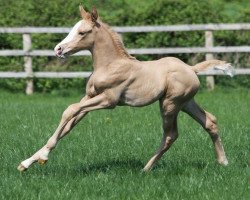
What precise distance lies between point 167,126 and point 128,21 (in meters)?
11.6

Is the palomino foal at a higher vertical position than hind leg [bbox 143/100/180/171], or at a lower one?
higher

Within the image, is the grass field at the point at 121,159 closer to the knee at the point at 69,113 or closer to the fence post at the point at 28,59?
the knee at the point at 69,113

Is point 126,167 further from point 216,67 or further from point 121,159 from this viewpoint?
point 216,67

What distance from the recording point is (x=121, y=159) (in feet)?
30.0

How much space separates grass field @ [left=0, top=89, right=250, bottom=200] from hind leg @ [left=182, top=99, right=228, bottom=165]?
4.9 inches

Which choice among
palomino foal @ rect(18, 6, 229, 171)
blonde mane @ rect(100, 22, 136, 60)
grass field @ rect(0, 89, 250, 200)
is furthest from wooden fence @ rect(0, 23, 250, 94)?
blonde mane @ rect(100, 22, 136, 60)

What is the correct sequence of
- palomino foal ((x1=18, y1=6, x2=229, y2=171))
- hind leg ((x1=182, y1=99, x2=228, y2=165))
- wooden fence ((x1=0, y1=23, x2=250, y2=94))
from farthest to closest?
wooden fence ((x1=0, y1=23, x2=250, y2=94)) < hind leg ((x1=182, y1=99, x2=228, y2=165)) < palomino foal ((x1=18, y1=6, x2=229, y2=171))

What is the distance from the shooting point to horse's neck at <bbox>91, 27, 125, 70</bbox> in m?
8.11

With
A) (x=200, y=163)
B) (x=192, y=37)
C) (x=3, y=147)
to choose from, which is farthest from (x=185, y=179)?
(x=192, y=37)

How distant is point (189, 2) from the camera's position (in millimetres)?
19766

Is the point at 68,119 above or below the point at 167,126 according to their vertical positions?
Answer: above

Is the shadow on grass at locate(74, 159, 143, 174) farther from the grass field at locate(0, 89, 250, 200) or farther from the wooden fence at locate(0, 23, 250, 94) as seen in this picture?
the wooden fence at locate(0, 23, 250, 94)

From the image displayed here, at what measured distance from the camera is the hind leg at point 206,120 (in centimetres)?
877

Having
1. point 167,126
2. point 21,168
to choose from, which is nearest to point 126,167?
point 167,126
